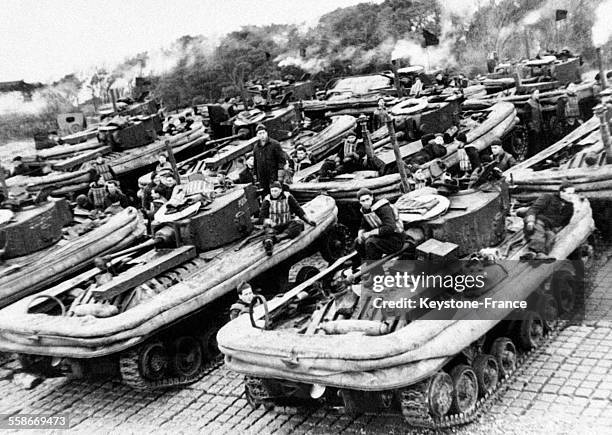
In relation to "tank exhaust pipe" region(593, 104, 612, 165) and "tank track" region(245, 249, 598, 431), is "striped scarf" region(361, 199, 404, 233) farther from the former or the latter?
"tank exhaust pipe" region(593, 104, 612, 165)

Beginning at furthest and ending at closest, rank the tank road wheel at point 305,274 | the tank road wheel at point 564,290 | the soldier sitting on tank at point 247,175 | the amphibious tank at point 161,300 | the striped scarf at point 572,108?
A: 1. the striped scarf at point 572,108
2. the soldier sitting on tank at point 247,175
3. the tank road wheel at point 305,274
4. the tank road wheel at point 564,290
5. the amphibious tank at point 161,300

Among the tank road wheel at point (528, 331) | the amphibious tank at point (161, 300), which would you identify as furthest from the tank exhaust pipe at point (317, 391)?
the tank road wheel at point (528, 331)

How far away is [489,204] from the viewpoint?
9.29 metres

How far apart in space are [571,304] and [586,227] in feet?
3.19

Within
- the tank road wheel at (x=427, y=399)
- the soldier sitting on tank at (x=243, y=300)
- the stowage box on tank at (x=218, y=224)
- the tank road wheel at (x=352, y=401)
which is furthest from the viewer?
the stowage box on tank at (x=218, y=224)

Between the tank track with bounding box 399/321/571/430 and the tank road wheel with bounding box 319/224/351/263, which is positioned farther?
the tank road wheel with bounding box 319/224/351/263

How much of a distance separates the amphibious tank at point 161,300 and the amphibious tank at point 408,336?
1229 millimetres

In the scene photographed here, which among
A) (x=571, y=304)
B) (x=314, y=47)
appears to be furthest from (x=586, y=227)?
(x=314, y=47)

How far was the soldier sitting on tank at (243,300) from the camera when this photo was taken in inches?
346

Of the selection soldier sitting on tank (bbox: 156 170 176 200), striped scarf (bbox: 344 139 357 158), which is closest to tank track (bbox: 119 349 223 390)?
soldier sitting on tank (bbox: 156 170 176 200)

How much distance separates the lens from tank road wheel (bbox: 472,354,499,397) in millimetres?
7961

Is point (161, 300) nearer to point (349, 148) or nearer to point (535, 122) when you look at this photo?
point (349, 148)

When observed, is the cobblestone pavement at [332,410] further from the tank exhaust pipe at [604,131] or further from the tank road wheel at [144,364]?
the tank exhaust pipe at [604,131]

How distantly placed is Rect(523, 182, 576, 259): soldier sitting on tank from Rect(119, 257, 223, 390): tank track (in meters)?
4.04
